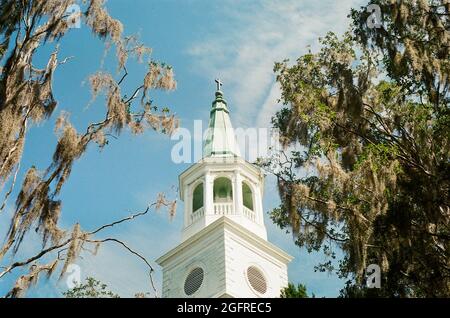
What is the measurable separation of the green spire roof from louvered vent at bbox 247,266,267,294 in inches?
309

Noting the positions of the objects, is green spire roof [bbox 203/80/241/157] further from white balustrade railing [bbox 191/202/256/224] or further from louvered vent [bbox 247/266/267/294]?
louvered vent [bbox 247/266/267/294]

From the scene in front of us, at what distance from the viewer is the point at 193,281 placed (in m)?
32.8

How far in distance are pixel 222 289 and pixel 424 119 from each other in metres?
15.1

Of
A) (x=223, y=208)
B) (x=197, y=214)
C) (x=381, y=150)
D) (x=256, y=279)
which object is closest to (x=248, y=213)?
(x=223, y=208)

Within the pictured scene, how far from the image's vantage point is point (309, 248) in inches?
855

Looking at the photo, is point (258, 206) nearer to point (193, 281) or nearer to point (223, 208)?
point (223, 208)

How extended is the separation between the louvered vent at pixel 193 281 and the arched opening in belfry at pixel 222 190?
5166 millimetres

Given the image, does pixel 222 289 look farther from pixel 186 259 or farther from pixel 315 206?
pixel 315 206

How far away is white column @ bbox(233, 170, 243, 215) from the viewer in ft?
116

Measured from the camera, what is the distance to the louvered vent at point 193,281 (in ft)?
106
